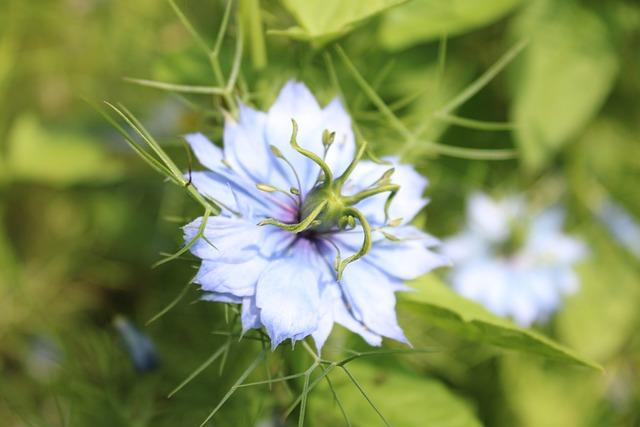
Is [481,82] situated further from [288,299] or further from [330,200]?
[288,299]

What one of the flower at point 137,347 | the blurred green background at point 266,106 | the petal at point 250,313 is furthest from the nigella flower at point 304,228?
the flower at point 137,347

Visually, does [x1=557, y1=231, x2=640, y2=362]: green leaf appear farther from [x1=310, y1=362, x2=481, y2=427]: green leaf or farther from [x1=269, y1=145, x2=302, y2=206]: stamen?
[x1=269, y1=145, x2=302, y2=206]: stamen

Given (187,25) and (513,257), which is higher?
(187,25)

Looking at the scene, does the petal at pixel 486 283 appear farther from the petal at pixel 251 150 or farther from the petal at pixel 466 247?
the petal at pixel 251 150

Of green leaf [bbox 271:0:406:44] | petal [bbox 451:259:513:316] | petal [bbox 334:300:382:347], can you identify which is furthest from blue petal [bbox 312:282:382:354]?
petal [bbox 451:259:513:316]

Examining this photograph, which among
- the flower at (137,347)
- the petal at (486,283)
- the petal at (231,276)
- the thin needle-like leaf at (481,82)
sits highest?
the thin needle-like leaf at (481,82)

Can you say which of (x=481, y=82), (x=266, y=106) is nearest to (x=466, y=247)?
(x=481, y=82)
